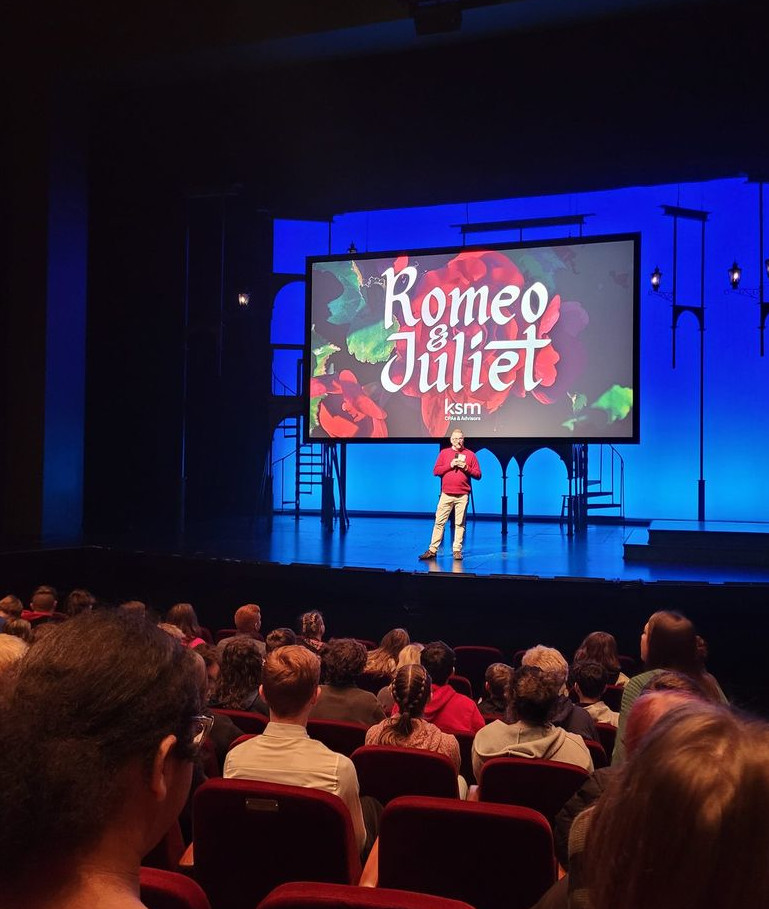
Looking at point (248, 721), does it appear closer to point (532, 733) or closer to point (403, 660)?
point (532, 733)

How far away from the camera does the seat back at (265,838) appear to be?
6.29 ft

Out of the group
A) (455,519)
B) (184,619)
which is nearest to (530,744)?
(184,619)

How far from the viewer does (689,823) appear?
0.69m

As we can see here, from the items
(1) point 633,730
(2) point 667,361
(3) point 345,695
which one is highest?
(2) point 667,361

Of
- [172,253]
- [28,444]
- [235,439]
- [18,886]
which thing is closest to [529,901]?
[18,886]

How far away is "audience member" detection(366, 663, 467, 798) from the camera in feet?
9.09

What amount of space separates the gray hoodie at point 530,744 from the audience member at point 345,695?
72 cm

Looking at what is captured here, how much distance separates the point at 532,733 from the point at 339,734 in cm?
76

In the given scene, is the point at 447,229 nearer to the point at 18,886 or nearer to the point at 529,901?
the point at 529,901

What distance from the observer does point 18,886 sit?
867mm

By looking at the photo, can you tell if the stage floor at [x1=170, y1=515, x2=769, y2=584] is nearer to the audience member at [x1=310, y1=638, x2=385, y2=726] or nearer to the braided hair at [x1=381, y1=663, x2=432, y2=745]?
the audience member at [x1=310, y1=638, x2=385, y2=726]

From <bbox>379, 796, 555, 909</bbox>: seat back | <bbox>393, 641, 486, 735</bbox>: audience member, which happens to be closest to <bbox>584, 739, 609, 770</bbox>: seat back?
<bbox>393, 641, 486, 735</bbox>: audience member

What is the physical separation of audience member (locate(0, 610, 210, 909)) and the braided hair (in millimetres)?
1895

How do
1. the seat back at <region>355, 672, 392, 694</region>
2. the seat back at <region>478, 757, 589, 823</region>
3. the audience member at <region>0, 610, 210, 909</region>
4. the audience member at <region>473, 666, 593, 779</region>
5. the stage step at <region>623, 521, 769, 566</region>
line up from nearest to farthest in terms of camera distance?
1. the audience member at <region>0, 610, 210, 909</region>
2. the seat back at <region>478, 757, 589, 823</region>
3. the audience member at <region>473, 666, 593, 779</region>
4. the seat back at <region>355, 672, 392, 694</region>
5. the stage step at <region>623, 521, 769, 566</region>
